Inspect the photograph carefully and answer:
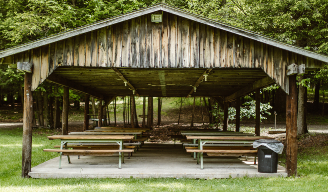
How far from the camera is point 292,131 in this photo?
6.98m

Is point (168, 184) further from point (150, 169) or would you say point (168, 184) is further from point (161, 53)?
point (161, 53)

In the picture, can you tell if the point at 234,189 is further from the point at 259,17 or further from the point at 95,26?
the point at 259,17

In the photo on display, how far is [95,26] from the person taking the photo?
21.7 ft

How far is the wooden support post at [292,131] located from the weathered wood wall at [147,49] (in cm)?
115

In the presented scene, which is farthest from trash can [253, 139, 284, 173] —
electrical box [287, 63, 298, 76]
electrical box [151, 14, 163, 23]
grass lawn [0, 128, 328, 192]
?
electrical box [151, 14, 163, 23]

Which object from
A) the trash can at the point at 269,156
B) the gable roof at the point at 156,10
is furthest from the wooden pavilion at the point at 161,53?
the trash can at the point at 269,156

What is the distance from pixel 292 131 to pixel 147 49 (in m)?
4.35

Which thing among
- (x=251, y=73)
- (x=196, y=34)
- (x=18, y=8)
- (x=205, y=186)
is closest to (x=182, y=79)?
(x=251, y=73)

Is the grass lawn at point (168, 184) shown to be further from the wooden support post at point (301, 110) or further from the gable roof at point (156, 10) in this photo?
the wooden support post at point (301, 110)

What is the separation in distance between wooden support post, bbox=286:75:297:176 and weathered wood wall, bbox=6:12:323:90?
3.79 feet

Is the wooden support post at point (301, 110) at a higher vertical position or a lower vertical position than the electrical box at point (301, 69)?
lower

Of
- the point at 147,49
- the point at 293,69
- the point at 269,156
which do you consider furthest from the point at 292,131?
the point at 147,49

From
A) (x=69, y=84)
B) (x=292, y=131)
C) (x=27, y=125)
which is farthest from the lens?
(x=69, y=84)

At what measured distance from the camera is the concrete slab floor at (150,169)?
22.0 feet
